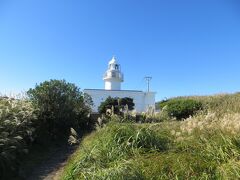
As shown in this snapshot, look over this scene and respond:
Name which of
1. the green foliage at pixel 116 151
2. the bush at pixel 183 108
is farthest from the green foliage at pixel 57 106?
the green foliage at pixel 116 151

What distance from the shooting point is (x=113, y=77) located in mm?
44125

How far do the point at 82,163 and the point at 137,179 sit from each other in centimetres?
158

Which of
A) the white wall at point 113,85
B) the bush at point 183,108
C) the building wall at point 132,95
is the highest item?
the white wall at point 113,85

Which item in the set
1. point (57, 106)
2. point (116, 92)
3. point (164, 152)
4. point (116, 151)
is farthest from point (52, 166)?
point (116, 92)

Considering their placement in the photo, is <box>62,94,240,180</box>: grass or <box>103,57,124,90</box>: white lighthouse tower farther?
<box>103,57,124,90</box>: white lighthouse tower

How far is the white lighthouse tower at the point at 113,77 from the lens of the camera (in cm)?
4380

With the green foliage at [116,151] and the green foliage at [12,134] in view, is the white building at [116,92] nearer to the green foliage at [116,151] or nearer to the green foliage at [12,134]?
the green foliage at [12,134]

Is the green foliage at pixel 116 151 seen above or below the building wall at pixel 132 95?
below

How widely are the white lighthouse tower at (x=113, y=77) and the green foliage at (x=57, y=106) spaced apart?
24.3 metres

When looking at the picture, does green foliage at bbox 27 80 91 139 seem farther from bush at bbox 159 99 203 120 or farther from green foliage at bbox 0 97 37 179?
bush at bbox 159 99 203 120

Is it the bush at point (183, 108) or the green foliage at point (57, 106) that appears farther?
the bush at point (183, 108)

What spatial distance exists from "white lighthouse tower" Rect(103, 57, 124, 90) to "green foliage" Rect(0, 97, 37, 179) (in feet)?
91.9

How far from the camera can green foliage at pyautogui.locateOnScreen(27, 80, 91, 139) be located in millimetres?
18041

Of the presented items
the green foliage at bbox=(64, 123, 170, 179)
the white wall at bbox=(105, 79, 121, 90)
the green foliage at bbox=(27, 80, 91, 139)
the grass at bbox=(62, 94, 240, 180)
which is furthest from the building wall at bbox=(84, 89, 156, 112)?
the green foliage at bbox=(64, 123, 170, 179)
